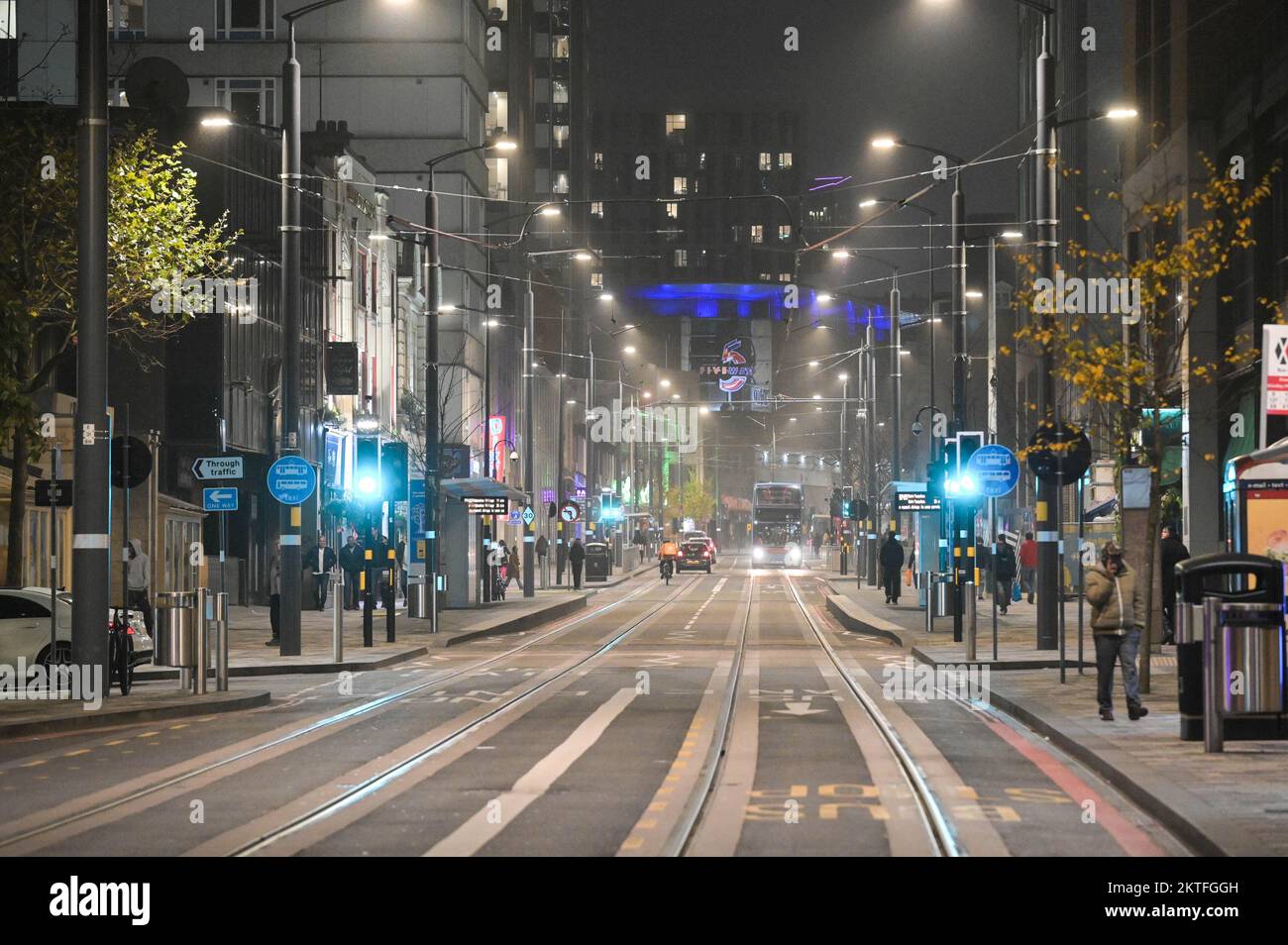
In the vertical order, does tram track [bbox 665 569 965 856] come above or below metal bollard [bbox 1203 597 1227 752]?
below

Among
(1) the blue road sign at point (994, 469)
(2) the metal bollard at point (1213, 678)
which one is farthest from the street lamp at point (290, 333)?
(2) the metal bollard at point (1213, 678)

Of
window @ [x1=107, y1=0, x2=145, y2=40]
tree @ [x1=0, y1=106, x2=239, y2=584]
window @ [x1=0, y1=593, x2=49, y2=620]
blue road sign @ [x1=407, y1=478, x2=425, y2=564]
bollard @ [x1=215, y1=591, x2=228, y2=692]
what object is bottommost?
bollard @ [x1=215, y1=591, x2=228, y2=692]

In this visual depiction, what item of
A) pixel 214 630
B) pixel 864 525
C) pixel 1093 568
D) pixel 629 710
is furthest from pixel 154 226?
pixel 864 525

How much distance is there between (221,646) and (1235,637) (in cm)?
1263

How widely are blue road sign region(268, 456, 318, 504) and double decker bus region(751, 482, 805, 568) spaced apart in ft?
286

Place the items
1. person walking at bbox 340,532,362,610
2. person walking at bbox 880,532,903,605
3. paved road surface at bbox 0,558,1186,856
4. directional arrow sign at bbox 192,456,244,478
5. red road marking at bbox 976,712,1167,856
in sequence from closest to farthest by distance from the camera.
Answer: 1. red road marking at bbox 976,712,1167,856
2. paved road surface at bbox 0,558,1186,856
3. directional arrow sign at bbox 192,456,244,478
4. person walking at bbox 340,532,362,610
5. person walking at bbox 880,532,903,605

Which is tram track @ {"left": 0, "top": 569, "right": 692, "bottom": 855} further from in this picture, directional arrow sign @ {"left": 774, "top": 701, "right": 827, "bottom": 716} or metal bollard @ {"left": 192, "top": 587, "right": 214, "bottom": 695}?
directional arrow sign @ {"left": 774, "top": 701, "right": 827, "bottom": 716}

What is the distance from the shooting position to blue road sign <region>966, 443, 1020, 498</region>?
98.6 ft

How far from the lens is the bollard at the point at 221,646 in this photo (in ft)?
79.4

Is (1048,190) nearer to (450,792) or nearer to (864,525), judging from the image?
(450,792)

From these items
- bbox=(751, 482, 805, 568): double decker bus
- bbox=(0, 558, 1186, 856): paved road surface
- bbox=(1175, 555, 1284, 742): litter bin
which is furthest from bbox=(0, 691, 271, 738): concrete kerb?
bbox=(751, 482, 805, 568): double decker bus

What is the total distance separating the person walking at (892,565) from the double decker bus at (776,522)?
60441 mm
